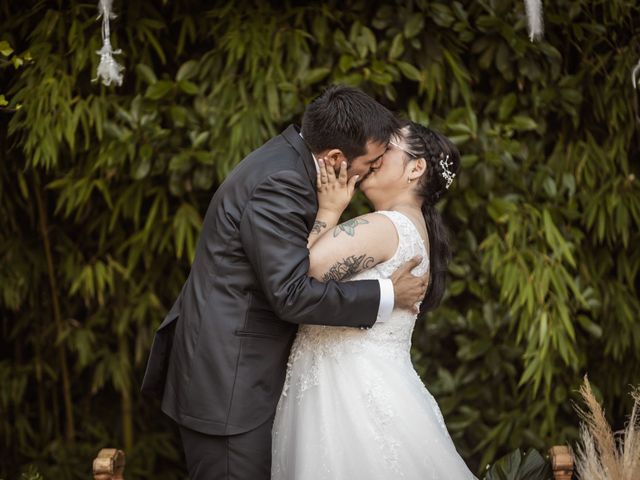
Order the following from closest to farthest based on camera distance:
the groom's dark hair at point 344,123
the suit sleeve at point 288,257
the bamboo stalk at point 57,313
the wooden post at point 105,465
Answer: the suit sleeve at point 288,257
the groom's dark hair at point 344,123
the wooden post at point 105,465
the bamboo stalk at point 57,313

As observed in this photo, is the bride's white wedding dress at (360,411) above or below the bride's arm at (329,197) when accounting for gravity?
below

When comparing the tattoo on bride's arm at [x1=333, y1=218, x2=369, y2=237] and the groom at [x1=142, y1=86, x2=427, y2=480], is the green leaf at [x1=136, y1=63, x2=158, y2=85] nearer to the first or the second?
the groom at [x1=142, y1=86, x2=427, y2=480]

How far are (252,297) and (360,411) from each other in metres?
0.46

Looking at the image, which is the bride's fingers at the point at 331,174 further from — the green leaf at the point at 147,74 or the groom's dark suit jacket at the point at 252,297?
the green leaf at the point at 147,74

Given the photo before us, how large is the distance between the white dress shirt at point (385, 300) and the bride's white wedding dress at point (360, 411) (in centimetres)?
9

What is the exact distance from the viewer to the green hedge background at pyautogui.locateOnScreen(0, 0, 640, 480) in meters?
3.19

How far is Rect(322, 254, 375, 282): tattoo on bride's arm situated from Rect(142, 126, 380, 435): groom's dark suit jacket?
0.09m

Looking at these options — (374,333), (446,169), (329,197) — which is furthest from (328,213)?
(446,169)

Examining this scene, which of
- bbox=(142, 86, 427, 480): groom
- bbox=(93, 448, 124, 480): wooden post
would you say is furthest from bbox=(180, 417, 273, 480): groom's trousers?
bbox=(93, 448, 124, 480): wooden post

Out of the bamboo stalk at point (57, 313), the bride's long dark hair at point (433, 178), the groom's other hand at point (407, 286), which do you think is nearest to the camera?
the groom's other hand at point (407, 286)

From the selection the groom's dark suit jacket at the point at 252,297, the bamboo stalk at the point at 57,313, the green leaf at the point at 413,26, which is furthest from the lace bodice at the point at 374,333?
the bamboo stalk at the point at 57,313

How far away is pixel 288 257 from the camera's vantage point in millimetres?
2084

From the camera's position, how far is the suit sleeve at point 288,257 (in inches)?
82.2

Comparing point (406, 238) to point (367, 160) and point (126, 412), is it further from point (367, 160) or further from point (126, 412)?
point (126, 412)
